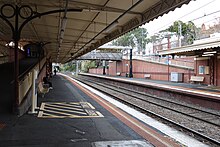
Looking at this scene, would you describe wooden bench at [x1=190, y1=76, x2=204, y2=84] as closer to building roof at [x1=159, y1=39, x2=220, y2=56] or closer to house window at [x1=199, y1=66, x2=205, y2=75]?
house window at [x1=199, y1=66, x2=205, y2=75]

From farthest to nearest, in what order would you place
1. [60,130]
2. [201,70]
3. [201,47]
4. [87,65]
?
1. [87,65]
2. [201,70]
3. [201,47]
4. [60,130]

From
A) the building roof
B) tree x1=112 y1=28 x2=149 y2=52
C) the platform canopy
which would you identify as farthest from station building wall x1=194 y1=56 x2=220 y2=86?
tree x1=112 y1=28 x2=149 y2=52

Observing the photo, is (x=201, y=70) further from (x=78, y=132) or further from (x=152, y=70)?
(x=78, y=132)

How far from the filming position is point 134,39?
9319 centimetres

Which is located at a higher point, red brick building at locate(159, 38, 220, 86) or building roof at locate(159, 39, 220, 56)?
building roof at locate(159, 39, 220, 56)

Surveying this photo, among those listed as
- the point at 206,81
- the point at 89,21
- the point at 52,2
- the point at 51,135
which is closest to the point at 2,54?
the point at 89,21

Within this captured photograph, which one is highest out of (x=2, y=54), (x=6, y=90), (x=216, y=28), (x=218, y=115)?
(x=216, y=28)

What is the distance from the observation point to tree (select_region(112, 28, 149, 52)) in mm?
90125

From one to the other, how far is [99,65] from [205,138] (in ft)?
241

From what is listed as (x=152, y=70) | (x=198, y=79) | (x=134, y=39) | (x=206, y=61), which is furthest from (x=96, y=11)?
(x=134, y=39)

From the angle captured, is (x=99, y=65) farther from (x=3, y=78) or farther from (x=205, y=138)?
(x=205, y=138)

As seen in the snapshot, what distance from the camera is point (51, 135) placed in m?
5.58

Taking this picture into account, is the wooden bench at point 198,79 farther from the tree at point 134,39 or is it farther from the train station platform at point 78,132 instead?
the tree at point 134,39

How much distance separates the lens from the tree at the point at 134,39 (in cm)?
9012
